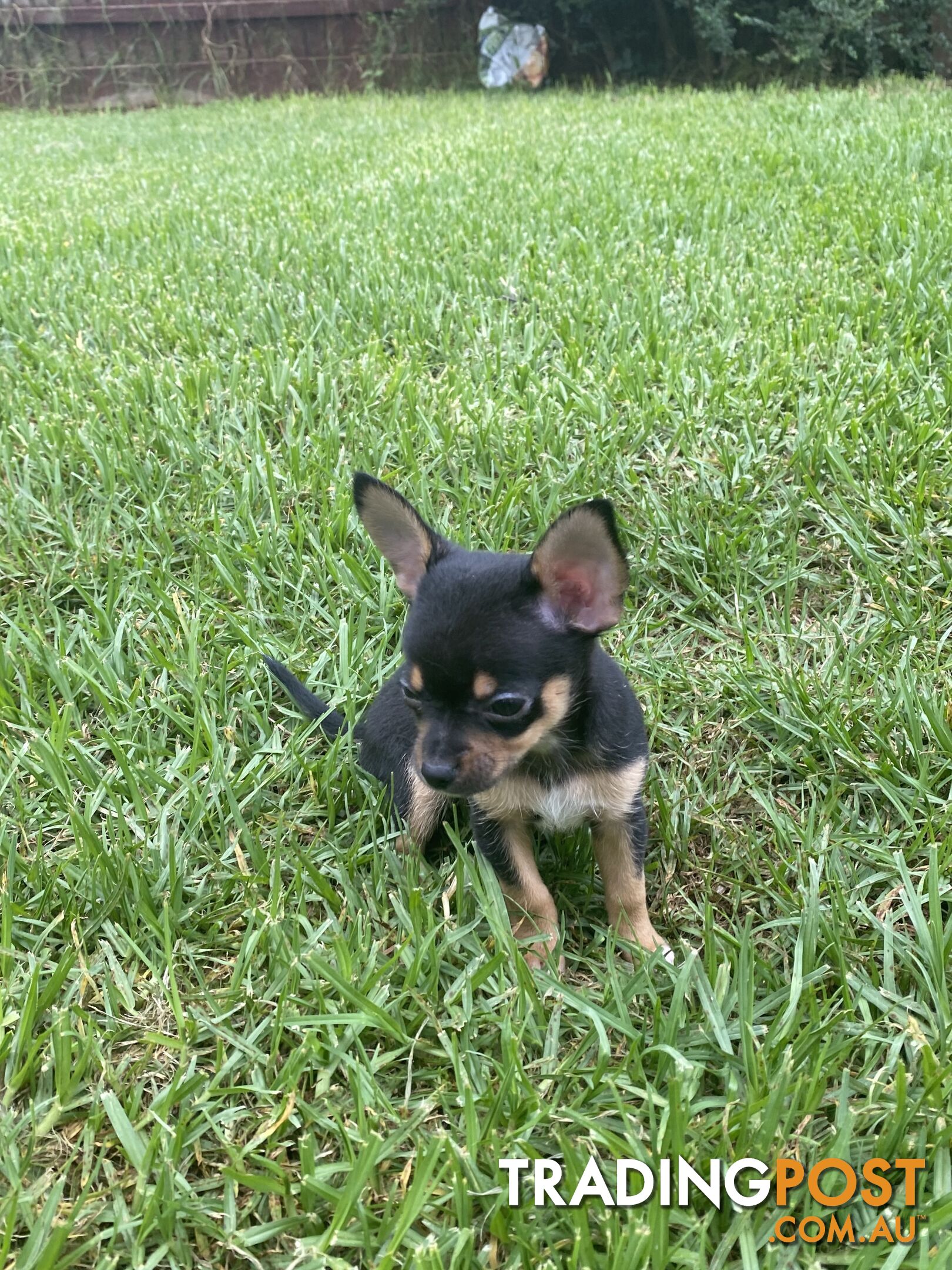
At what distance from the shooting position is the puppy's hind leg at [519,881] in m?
2.08

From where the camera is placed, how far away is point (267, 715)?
275 centimetres

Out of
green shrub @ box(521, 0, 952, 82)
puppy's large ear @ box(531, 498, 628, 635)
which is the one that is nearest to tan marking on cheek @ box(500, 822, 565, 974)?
puppy's large ear @ box(531, 498, 628, 635)

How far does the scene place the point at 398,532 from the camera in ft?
7.06

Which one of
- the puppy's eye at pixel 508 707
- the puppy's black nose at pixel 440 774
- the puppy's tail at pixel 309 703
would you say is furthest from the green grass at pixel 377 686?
the puppy's eye at pixel 508 707

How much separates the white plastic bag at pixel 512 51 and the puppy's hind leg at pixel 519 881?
13.4 metres

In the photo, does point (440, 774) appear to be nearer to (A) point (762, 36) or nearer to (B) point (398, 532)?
(B) point (398, 532)

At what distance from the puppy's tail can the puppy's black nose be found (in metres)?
0.84

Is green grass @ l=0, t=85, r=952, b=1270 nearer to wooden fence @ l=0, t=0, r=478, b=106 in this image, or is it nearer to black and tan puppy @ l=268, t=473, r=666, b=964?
black and tan puppy @ l=268, t=473, r=666, b=964

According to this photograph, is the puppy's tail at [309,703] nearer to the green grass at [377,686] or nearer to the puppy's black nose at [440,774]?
the green grass at [377,686]

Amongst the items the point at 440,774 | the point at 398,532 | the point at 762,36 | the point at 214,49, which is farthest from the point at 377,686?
the point at 214,49

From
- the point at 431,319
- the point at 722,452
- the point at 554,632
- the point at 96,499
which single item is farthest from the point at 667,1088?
the point at 431,319

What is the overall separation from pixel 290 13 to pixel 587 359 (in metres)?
13.5

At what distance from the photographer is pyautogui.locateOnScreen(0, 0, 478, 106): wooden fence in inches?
559

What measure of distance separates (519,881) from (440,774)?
40cm
